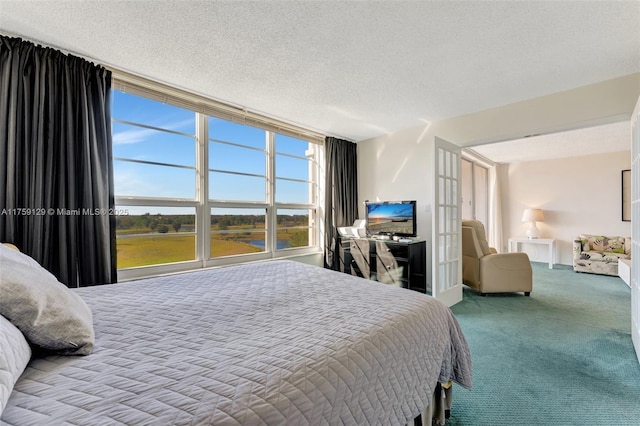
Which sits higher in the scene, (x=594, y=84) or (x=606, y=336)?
(x=594, y=84)

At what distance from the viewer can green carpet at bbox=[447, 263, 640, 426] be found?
1560 mm

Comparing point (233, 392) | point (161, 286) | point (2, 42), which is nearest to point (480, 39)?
point (233, 392)

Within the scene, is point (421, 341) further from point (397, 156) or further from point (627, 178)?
point (627, 178)

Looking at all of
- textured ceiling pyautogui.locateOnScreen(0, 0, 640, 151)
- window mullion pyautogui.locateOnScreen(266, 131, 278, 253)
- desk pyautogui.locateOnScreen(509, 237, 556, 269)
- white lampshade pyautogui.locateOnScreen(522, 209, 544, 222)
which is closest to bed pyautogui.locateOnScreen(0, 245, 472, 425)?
textured ceiling pyautogui.locateOnScreen(0, 0, 640, 151)

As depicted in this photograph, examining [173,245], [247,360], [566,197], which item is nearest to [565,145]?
[566,197]

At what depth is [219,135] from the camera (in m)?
3.36

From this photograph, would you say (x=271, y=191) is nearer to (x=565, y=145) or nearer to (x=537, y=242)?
(x=565, y=145)

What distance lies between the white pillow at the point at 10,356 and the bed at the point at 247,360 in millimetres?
42

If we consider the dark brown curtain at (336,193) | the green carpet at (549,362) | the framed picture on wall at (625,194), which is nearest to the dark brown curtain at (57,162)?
the dark brown curtain at (336,193)

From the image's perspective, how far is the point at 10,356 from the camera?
2.17ft

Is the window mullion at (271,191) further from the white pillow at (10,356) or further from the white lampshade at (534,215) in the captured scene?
the white lampshade at (534,215)

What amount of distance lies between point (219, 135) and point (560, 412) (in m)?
3.84

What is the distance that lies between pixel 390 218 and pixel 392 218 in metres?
0.03

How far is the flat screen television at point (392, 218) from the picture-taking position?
369 cm
